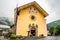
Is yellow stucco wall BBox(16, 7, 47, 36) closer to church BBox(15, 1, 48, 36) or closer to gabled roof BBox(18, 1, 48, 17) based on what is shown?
church BBox(15, 1, 48, 36)

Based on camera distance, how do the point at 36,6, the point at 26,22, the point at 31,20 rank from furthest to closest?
the point at 36,6 < the point at 31,20 < the point at 26,22

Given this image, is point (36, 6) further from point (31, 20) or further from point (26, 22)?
point (26, 22)

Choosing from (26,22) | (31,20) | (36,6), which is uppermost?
(36,6)

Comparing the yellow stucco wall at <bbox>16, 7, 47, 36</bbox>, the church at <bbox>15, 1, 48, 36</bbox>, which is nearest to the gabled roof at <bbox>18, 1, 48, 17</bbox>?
the church at <bbox>15, 1, 48, 36</bbox>

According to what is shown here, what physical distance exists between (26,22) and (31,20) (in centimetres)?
98

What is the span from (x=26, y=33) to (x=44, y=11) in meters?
4.97

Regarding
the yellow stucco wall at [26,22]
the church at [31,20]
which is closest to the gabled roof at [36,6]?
the church at [31,20]

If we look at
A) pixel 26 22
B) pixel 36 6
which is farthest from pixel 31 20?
pixel 36 6

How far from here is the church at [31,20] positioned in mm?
32094

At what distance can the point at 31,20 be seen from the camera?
33031 millimetres

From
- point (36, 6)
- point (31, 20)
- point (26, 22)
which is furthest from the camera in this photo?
point (36, 6)

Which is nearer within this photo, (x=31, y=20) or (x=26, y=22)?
(x=26, y=22)

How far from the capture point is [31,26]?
108 ft

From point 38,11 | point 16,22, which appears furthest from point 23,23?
point 38,11
